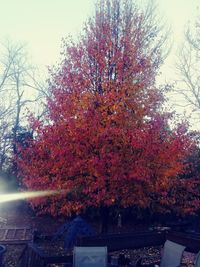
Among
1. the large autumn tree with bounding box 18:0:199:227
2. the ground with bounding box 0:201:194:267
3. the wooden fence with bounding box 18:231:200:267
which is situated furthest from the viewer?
the ground with bounding box 0:201:194:267

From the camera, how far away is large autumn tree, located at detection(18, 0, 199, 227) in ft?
31.0

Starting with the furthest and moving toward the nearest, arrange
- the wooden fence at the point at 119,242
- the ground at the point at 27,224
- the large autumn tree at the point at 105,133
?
1. the ground at the point at 27,224
2. the large autumn tree at the point at 105,133
3. the wooden fence at the point at 119,242

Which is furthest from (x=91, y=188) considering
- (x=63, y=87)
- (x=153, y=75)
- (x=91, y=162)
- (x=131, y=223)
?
(x=131, y=223)

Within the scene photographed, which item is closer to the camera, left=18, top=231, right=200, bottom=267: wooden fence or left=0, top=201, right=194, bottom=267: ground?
left=18, top=231, right=200, bottom=267: wooden fence

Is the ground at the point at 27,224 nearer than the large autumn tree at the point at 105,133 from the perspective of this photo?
No

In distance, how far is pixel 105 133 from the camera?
941 centimetres

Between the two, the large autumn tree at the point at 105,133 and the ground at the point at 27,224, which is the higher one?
the large autumn tree at the point at 105,133

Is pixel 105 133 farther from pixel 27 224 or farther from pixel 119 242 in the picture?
pixel 27 224

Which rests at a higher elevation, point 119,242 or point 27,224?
point 27,224

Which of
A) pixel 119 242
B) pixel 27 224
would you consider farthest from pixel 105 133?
pixel 27 224

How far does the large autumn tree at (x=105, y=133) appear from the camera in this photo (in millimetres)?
9461

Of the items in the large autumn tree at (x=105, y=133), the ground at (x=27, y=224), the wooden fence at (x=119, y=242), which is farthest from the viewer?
the ground at (x=27, y=224)

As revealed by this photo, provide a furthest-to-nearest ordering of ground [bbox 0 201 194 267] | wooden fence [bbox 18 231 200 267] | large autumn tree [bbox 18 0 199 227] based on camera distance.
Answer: ground [bbox 0 201 194 267], large autumn tree [bbox 18 0 199 227], wooden fence [bbox 18 231 200 267]

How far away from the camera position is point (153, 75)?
10766mm
